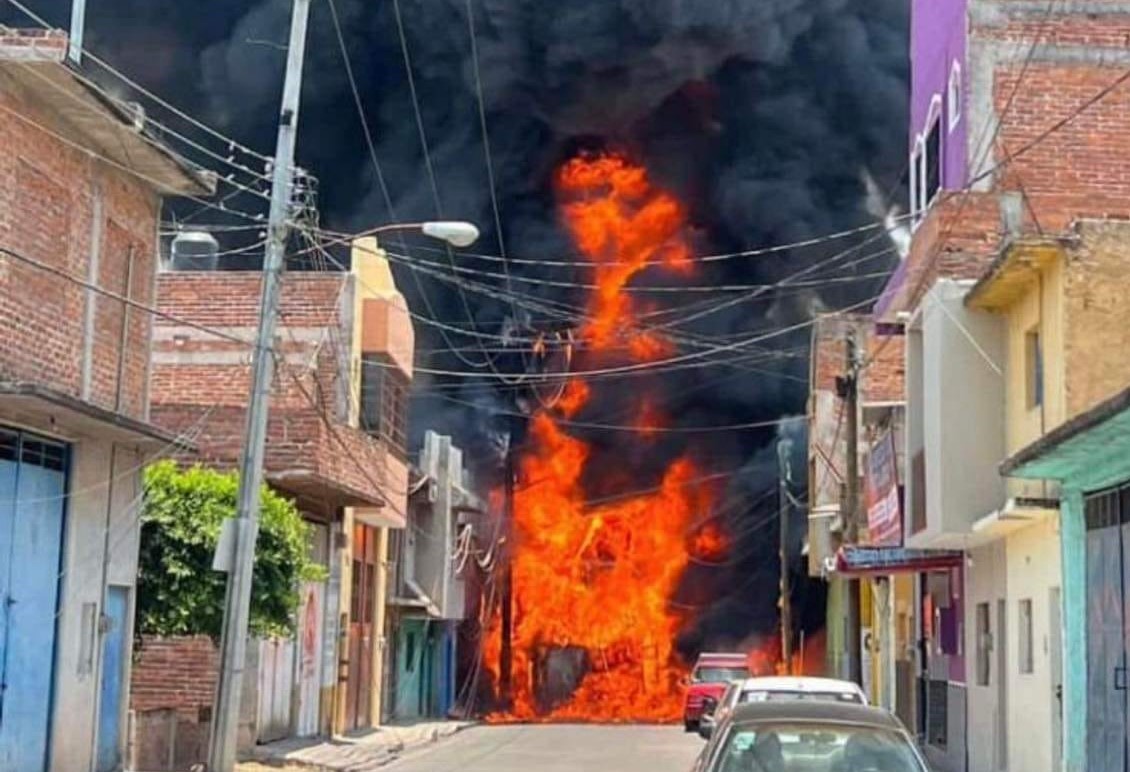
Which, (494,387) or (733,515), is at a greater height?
(494,387)

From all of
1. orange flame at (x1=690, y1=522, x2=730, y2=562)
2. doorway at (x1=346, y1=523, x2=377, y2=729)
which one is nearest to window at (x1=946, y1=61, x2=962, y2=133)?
doorway at (x1=346, y1=523, x2=377, y2=729)

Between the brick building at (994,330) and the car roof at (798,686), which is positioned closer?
the car roof at (798,686)

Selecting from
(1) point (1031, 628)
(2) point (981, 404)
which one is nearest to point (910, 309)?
(2) point (981, 404)

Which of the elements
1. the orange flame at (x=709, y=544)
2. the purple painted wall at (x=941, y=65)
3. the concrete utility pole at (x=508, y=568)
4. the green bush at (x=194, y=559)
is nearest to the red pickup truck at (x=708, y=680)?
the purple painted wall at (x=941, y=65)

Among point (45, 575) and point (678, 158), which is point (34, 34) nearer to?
point (45, 575)

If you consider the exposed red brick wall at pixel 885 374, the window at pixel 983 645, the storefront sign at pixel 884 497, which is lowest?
the window at pixel 983 645

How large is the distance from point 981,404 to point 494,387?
32838 millimetres

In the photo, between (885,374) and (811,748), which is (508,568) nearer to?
(885,374)

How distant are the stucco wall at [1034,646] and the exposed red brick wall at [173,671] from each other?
39.3 feet

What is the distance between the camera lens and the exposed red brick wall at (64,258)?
16438 millimetres

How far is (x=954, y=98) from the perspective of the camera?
25.7 m

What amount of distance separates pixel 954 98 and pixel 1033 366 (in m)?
6.86

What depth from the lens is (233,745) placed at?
1803cm

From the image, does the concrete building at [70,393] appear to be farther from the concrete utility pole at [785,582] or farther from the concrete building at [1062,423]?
the concrete utility pole at [785,582]
